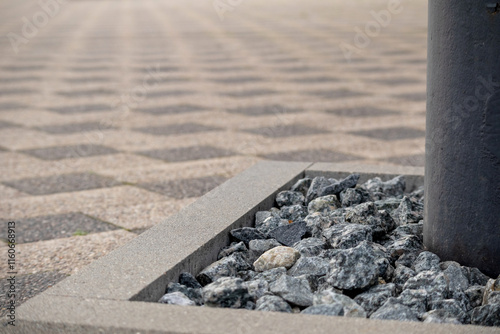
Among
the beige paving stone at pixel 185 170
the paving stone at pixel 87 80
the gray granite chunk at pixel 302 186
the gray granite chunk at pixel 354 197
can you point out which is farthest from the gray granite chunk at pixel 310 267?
the paving stone at pixel 87 80

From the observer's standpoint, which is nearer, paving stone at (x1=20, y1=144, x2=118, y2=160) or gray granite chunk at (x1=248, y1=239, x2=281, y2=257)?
gray granite chunk at (x1=248, y1=239, x2=281, y2=257)

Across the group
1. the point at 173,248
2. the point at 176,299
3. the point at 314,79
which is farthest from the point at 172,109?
the point at 176,299

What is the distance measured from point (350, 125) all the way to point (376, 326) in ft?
12.0

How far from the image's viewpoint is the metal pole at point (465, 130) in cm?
185

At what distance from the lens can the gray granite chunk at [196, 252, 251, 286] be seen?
6.27ft

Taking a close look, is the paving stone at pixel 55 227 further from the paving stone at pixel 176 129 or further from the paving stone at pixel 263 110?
the paving stone at pixel 263 110

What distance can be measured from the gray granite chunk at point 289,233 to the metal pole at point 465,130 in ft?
1.37

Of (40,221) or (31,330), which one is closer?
(31,330)

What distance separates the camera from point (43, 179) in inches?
147

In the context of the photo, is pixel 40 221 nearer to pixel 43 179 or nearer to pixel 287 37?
pixel 43 179

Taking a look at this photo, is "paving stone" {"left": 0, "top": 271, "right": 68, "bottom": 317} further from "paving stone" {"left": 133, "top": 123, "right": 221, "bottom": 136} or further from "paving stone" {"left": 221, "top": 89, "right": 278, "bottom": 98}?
"paving stone" {"left": 221, "top": 89, "right": 278, "bottom": 98}

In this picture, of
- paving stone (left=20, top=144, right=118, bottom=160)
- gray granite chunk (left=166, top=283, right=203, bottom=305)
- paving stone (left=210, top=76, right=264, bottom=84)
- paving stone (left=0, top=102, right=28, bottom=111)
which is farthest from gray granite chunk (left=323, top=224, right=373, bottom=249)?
paving stone (left=210, top=76, right=264, bottom=84)

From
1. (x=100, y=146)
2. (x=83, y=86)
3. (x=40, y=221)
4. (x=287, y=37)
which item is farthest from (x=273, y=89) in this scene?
(x=287, y=37)

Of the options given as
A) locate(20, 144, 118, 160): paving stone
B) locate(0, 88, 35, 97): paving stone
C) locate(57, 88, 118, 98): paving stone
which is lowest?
locate(20, 144, 118, 160): paving stone
